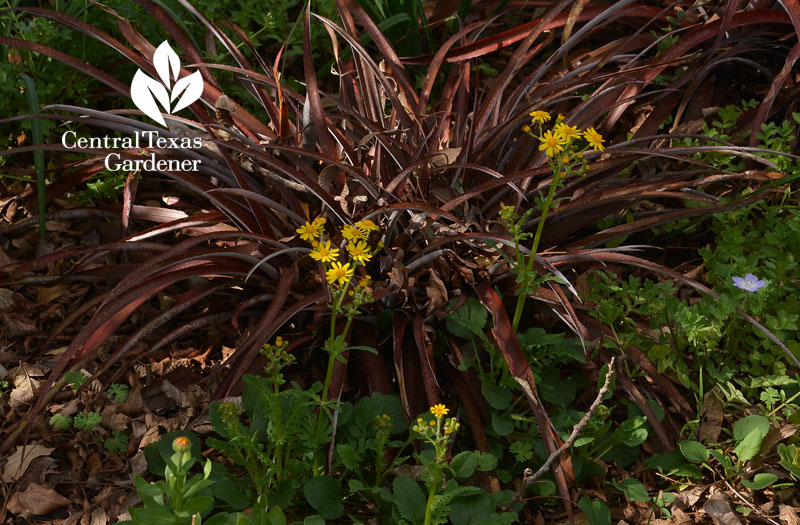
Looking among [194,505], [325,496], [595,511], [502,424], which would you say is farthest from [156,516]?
[595,511]

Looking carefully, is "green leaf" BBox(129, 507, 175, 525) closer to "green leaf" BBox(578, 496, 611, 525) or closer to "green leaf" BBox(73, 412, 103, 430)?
"green leaf" BBox(73, 412, 103, 430)

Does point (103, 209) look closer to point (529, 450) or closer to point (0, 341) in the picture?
point (0, 341)

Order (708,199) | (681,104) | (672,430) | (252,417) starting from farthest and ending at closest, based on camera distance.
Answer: (681,104) → (708,199) → (672,430) → (252,417)

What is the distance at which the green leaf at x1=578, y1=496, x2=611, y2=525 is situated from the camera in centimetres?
176

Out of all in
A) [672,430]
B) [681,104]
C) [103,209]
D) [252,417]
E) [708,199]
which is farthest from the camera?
[681,104]

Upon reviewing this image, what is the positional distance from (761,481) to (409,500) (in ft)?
2.89

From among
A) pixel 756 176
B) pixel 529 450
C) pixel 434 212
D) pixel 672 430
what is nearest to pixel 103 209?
pixel 434 212

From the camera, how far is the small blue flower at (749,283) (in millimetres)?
1949

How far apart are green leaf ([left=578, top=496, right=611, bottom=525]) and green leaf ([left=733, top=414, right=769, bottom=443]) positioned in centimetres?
41

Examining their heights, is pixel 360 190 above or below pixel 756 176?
above

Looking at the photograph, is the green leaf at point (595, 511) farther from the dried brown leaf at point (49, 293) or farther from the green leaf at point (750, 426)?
the dried brown leaf at point (49, 293)

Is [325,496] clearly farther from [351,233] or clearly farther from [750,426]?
[750,426]

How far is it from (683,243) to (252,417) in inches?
60.3

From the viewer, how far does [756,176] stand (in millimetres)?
2225
